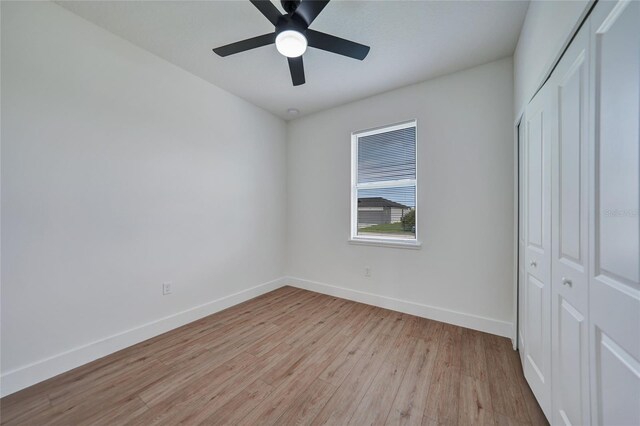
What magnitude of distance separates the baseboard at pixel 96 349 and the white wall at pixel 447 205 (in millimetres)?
1672

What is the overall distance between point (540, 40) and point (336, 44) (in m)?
1.27

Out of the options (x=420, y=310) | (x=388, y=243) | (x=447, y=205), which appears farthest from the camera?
(x=388, y=243)

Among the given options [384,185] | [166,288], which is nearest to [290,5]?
[384,185]

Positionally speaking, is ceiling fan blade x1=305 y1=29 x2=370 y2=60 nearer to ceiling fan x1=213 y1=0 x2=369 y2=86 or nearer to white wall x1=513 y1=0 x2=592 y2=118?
ceiling fan x1=213 y1=0 x2=369 y2=86

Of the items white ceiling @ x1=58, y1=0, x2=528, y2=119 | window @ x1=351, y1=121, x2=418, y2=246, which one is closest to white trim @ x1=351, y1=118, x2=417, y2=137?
window @ x1=351, y1=121, x2=418, y2=246

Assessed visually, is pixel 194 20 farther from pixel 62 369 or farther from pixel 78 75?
pixel 62 369

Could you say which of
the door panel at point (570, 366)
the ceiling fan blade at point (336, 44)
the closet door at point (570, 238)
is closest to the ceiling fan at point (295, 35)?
the ceiling fan blade at point (336, 44)

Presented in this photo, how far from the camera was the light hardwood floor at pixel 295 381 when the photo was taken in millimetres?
1423

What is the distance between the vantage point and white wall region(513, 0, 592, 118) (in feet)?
3.48

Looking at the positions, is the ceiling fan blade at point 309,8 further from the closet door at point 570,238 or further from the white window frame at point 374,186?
the white window frame at point 374,186

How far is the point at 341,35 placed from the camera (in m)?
2.02

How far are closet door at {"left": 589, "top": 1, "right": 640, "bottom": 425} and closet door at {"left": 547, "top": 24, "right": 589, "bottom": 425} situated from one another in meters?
0.07

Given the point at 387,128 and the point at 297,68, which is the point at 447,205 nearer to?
the point at 387,128

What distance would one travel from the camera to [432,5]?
1.72 m
